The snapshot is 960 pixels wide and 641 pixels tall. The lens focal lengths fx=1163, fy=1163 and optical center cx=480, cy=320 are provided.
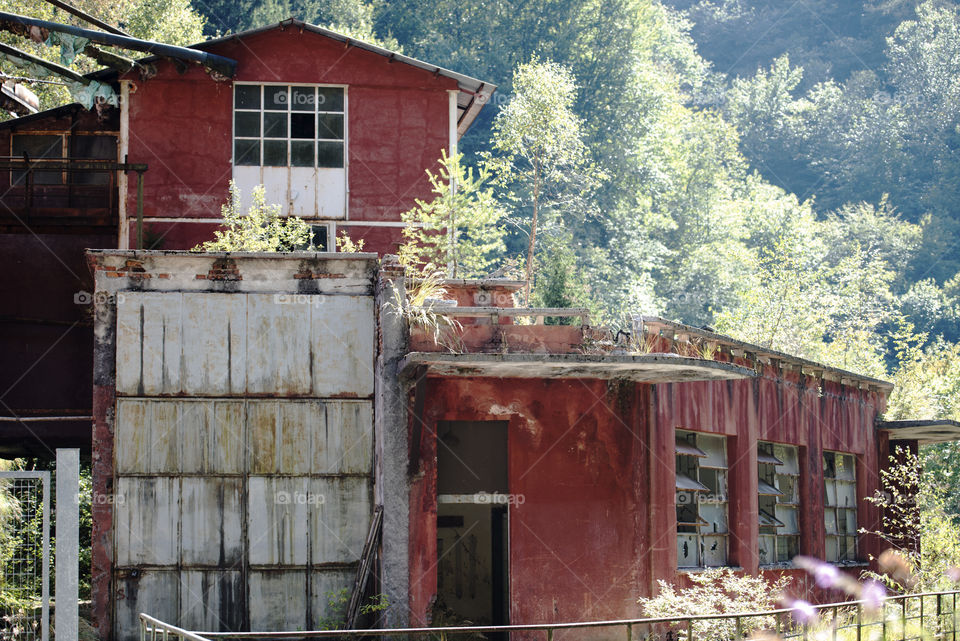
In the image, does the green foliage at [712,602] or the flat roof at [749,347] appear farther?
the flat roof at [749,347]

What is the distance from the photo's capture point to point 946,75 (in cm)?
7038

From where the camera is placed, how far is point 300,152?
20.9m

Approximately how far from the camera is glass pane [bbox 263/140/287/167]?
68.1 feet

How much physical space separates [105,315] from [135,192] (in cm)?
638

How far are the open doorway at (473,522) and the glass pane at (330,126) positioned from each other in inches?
248

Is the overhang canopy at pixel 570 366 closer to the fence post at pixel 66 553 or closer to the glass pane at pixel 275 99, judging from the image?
the fence post at pixel 66 553

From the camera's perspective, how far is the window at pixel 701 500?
1670 cm

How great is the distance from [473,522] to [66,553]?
11204mm

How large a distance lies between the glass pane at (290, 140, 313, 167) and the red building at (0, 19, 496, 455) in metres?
0.03

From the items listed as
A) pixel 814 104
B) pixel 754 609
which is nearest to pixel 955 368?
pixel 754 609

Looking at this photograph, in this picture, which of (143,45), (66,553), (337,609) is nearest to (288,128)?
(143,45)

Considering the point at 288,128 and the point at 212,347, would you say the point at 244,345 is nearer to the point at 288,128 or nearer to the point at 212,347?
the point at 212,347

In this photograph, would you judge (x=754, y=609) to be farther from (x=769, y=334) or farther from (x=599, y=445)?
(x=769, y=334)

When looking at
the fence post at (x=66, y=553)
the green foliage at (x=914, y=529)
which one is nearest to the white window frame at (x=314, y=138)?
the green foliage at (x=914, y=529)
